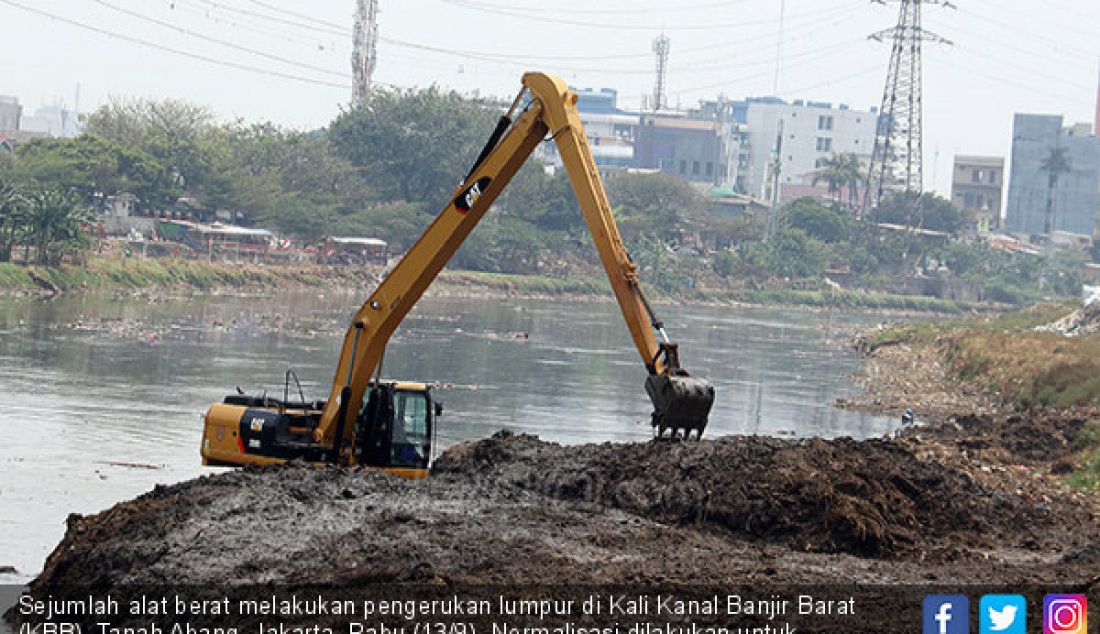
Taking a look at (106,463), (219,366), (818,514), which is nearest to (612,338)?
(219,366)

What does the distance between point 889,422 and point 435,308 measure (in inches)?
1901

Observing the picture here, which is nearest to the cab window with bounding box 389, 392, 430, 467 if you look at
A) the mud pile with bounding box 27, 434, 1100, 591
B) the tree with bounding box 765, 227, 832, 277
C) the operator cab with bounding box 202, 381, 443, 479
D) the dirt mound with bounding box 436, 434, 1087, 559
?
the operator cab with bounding box 202, 381, 443, 479

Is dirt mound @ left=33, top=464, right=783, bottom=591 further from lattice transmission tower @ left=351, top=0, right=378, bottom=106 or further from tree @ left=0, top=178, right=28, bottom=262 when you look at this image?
lattice transmission tower @ left=351, top=0, right=378, bottom=106

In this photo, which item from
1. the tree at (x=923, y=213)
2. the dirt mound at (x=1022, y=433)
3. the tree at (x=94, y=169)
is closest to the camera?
the dirt mound at (x=1022, y=433)

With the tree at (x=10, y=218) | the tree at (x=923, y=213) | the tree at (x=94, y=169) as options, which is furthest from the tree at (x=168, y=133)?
the tree at (x=923, y=213)

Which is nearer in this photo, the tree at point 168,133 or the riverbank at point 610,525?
the riverbank at point 610,525

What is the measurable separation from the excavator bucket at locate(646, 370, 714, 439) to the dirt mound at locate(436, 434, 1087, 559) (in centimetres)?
57

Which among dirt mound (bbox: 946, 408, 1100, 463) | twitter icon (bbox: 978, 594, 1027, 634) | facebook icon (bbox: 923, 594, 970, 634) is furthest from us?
dirt mound (bbox: 946, 408, 1100, 463)

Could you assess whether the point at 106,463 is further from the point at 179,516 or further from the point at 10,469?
the point at 179,516

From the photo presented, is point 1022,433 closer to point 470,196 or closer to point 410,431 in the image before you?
point 410,431

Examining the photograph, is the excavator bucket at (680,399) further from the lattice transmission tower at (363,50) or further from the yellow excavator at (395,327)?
the lattice transmission tower at (363,50)

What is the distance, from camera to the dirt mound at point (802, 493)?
19.7m

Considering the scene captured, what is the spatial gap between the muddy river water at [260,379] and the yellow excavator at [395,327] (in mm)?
2868

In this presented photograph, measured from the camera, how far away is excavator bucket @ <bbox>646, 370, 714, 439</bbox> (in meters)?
20.5
